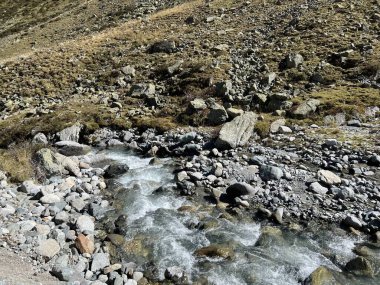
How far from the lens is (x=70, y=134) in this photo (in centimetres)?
2289

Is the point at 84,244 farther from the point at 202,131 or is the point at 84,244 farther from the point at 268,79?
the point at 268,79

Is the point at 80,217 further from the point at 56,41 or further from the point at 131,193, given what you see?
the point at 56,41

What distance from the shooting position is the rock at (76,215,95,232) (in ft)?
43.6

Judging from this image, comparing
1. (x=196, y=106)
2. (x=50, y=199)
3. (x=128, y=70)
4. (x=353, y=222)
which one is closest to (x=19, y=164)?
(x=50, y=199)

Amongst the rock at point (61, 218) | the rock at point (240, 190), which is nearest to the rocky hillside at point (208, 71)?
the rock at point (240, 190)

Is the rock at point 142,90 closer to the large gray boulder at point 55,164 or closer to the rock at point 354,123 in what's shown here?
the large gray boulder at point 55,164

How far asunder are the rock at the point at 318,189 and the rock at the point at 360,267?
3827 millimetres

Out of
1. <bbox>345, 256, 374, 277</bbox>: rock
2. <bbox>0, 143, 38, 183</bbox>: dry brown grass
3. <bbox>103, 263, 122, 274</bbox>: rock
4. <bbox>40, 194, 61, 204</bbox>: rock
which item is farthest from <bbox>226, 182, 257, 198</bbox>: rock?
<bbox>0, 143, 38, 183</bbox>: dry brown grass

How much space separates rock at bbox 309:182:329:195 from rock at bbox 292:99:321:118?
763cm

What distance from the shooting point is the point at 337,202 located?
14562 millimetres

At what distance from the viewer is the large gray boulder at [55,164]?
683 inches

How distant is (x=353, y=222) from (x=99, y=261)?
8.79 m

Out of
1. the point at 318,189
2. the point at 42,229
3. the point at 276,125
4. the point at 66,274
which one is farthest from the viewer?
the point at 276,125

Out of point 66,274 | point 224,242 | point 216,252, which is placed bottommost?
point 224,242
